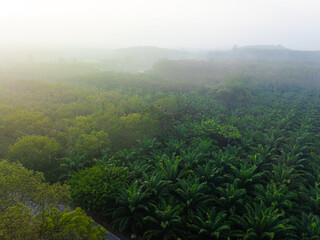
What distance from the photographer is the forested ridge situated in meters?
17.0

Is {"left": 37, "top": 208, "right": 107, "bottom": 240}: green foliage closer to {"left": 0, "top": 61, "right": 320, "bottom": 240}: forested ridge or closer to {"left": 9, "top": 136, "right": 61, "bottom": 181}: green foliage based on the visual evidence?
{"left": 0, "top": 61, "right": 320, "bottom": 240}: forested ridge

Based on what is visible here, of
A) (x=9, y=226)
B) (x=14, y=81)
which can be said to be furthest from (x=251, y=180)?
(x=14, y=81)

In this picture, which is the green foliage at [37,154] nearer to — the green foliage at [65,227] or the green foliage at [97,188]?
the green foliage at [97,188]

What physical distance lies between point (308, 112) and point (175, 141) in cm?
3532

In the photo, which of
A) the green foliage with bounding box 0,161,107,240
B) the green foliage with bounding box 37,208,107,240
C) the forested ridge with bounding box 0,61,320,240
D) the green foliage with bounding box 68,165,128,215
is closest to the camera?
the green foliage with bounding box 0,161,107,240

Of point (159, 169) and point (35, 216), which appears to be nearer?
point (35, 216)

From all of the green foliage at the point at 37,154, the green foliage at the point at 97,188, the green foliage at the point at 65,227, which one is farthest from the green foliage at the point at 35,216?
the green foliage at the point at 37,154

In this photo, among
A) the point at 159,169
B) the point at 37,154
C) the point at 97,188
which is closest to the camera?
the point at 97,188

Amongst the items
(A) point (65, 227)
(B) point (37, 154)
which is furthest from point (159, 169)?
(B) point (37, 154)

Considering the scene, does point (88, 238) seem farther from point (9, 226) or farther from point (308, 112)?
point (308, 112)

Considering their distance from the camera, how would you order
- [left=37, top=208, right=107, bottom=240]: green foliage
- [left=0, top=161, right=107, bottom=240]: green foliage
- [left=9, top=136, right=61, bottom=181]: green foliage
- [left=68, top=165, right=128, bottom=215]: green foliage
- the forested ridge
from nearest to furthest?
[left=0, top=161, right=107, bottom=240]: green foliage, [left=37, top=208, right=107, bottom=240]: green foliage, the forested ridge, [left=68, top=165, right=128, bottom=215]: green foliage, [left=9, top=136, right=61, bottom=181]: green foliage

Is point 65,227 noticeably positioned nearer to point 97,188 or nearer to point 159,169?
point 97,188

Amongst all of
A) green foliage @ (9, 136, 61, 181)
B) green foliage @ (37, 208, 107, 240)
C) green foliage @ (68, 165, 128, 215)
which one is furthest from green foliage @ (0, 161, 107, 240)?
green foliage @ (9, 136, 61, 181)

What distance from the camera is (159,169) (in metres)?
24.0
